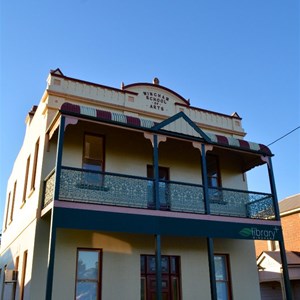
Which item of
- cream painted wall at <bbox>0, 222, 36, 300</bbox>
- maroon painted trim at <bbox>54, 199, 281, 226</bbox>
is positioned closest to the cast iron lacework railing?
maroon painted trim at <bbox>54, 199, 281, 226</bbox>

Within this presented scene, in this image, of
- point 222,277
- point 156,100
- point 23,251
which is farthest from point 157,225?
point 156,100

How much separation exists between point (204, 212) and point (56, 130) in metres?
5.02

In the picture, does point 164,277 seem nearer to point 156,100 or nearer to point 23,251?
point 23,251

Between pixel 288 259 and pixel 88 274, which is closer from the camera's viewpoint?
pixel 88 274

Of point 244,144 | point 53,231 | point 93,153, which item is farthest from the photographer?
point 244,144

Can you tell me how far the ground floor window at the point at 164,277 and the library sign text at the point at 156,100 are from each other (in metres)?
5.38

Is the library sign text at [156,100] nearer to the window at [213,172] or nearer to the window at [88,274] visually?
the window at [213,172]

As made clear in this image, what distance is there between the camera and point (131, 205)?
1091 cm

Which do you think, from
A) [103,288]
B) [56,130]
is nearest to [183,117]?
[56,130]

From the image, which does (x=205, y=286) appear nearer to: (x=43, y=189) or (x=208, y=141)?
(x=208, y=141)

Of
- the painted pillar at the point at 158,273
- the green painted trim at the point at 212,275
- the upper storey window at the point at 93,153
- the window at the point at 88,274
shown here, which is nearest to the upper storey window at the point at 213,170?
the green painted trim at the point at 212,275

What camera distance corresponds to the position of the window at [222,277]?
41.5ft

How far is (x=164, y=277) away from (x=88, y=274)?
2.53 meters

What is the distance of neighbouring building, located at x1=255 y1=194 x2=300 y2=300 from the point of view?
18766mm
